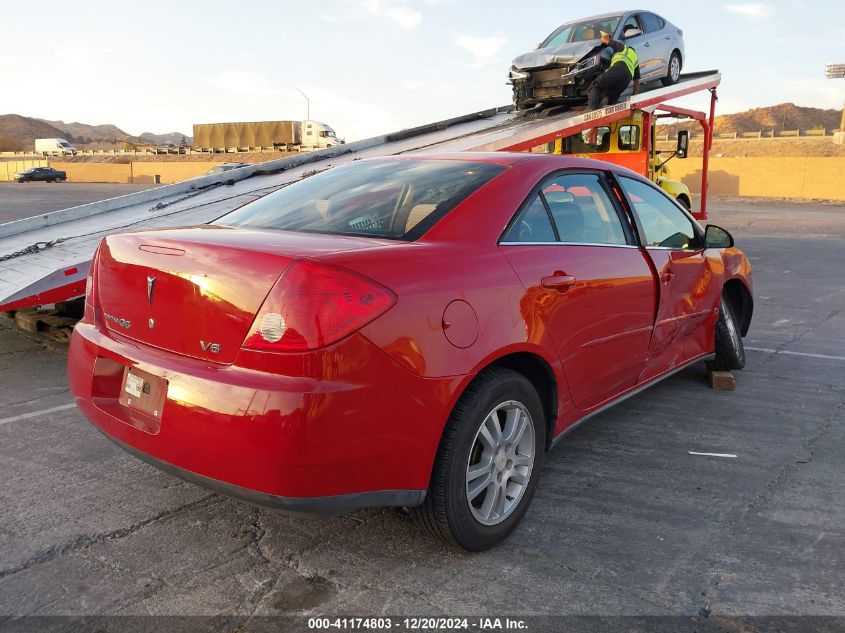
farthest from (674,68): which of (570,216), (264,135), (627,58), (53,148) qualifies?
(53,148)

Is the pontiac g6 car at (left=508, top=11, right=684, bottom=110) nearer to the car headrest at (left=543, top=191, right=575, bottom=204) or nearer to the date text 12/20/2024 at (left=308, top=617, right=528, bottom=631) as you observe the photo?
the car headrest at (left=543, top=191, right=575, bottom=204)

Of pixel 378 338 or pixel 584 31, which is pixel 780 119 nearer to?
pixel 584 31

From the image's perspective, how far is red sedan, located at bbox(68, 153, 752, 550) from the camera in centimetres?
230

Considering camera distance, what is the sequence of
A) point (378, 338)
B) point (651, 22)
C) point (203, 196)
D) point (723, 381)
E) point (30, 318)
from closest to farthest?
point (378, 338) → point (723, 381) → point (30, 318) → point (203, 196) → point (651, 22)

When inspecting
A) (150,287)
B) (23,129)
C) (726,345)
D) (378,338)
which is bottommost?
(726,345)

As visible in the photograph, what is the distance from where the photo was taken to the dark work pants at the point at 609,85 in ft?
35.9

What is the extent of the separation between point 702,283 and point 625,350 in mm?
1139

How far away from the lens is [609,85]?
11039 mm

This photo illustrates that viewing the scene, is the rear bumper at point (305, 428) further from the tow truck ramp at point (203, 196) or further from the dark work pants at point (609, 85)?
the dark work pants at point (609, 85)

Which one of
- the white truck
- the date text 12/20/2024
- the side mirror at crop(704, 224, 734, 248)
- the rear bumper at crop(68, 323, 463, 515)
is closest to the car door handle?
the rear bumper at crop(68, 323, 463, 515)

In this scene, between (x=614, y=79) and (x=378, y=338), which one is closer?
(x=378, y=338)

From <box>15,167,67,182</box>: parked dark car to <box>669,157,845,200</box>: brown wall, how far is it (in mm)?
47020

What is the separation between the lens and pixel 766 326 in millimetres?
7207

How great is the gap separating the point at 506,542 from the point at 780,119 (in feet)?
513
